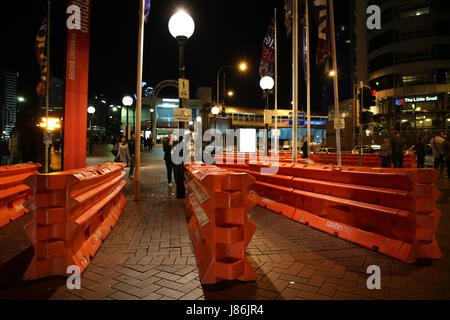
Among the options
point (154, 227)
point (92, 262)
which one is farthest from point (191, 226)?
point (92, 262)

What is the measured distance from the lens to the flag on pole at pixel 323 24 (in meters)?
9.74

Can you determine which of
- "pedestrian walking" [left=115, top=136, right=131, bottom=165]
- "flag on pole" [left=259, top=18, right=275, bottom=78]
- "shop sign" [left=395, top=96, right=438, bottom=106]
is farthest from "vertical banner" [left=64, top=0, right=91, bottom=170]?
"shop sign" [left=395, top=96, right=438, bottom=106]

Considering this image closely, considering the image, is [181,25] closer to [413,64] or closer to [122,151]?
[122,151]

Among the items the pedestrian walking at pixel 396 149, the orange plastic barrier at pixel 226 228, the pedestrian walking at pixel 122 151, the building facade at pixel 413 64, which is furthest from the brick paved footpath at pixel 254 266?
the building facade at pixel 413 64

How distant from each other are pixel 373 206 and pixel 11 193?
7.25 meters

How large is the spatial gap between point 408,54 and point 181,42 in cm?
5019

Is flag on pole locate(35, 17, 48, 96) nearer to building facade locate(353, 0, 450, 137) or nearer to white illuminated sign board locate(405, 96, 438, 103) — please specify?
building facade locate(353, 0, 450, 137)

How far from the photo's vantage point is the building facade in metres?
40.2

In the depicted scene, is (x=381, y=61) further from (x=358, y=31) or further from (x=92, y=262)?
(x=92, y=262)

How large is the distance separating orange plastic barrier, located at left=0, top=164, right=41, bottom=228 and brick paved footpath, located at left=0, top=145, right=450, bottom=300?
66cm

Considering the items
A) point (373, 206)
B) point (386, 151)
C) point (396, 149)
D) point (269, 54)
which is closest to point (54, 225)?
point (373, 206)

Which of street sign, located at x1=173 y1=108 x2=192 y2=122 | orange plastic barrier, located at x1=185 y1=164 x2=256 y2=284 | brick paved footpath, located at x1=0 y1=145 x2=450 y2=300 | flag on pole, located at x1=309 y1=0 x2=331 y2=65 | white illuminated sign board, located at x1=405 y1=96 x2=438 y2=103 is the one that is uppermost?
white illuminated sign board, located at x1=405 y1=96 x2=438 y2=103

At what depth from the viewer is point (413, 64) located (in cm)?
4275

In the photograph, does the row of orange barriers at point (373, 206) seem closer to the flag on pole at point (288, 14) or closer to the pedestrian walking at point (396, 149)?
the flag on pole at point (288, 14)
